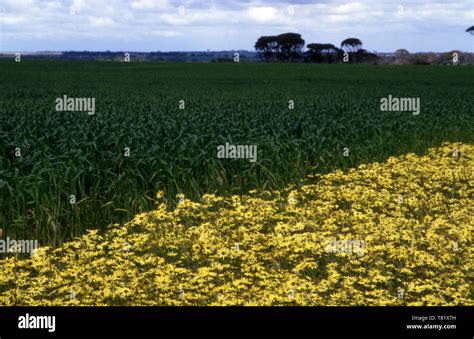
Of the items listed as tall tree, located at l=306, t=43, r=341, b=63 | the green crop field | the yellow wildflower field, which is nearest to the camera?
the yellow wildflower field

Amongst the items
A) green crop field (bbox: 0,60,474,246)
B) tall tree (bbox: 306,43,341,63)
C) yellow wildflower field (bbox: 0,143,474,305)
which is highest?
tall tree (bbox: 306,43,341,63)

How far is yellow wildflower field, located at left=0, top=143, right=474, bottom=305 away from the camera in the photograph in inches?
293

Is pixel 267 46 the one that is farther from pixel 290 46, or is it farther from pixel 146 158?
pixel 146 158

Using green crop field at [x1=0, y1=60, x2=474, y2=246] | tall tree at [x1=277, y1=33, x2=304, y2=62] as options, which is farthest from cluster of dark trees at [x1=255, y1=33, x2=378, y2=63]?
green crop field at [x1=0, y1=60, x2=474, y2=246]

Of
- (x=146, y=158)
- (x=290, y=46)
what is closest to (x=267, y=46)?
(x=290, y=46)

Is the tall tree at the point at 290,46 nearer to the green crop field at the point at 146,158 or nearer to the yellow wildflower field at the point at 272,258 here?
the green crop field at the point at 146,158

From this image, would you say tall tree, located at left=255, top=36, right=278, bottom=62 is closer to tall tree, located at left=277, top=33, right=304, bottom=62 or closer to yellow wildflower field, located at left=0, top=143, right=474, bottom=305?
tall tree, located at left=277, top=33, right=304, bottom=62

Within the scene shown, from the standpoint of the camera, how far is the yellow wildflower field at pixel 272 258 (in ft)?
24.4

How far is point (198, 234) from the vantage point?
976 centimetres

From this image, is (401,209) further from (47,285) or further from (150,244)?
(47,285)

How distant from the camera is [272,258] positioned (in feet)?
28.9
